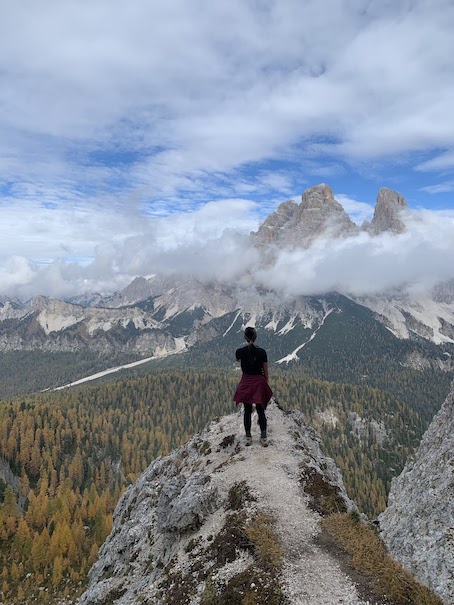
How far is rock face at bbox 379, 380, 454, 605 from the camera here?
693 inches

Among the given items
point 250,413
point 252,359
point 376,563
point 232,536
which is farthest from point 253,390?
point 376,563

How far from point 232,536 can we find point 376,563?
22.7ft

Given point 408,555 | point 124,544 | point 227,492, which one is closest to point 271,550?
point 227,492

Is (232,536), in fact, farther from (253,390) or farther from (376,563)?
(253,390)

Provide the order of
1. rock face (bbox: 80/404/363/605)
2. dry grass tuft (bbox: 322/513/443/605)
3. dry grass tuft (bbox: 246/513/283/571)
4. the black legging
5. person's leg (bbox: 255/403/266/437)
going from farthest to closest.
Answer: the black legging < person's leg (bbox: 255/403/266/437) < dry grass tuft (bbox: 246/513/283/571) < rock face (bbox: 80/404/363/605) < dry grass tuft (bbox: 322/513/443/605)

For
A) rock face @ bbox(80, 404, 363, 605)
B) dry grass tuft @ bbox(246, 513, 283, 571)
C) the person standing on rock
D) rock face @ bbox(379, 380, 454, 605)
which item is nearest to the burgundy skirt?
the person standing on rock

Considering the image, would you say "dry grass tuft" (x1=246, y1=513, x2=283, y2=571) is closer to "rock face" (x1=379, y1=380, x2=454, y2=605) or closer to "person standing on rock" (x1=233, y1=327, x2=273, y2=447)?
"rock face" (x1=379, y1=380, x2=454, y2=605)

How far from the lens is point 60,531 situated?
338ft

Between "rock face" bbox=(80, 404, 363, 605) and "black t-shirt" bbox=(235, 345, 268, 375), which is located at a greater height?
"black t-shirt" bbox=(235, 345, 268, 375)

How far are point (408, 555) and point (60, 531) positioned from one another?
111m

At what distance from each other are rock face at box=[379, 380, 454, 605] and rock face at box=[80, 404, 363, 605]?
140 inches

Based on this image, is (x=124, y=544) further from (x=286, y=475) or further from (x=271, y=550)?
(x=271, y=550)

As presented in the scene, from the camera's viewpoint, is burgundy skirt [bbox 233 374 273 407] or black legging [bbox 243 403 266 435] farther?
black legging [bbox 243 403 266 435]

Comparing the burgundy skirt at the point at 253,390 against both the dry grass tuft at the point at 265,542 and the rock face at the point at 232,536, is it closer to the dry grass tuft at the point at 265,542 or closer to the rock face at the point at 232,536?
the rock face at the point at 232,536
